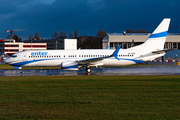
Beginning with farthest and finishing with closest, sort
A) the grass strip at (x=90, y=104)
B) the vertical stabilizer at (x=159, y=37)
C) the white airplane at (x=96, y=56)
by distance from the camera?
1. the vertical stabilizer at (x=159, y=37)
2. the white airplane at (x=96, y=56)
3. the grass strip at (x=90, y=104)

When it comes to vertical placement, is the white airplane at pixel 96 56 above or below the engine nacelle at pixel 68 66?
above

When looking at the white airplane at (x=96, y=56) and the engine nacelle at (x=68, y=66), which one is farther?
the white airplane at (x=96, y=56)

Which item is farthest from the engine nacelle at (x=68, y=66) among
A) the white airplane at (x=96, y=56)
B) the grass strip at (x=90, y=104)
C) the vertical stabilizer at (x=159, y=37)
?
the grass strip at (x=90, y=104)

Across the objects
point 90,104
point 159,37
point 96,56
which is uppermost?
point 159,37

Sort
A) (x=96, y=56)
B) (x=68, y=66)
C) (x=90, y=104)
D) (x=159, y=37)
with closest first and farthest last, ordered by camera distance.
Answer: (x=90, y=104), (x=68, y=66), (x=96, y=56), (x=159, y=37)

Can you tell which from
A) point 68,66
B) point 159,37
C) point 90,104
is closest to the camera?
point 90,104

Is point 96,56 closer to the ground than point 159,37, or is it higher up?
closer to the ground

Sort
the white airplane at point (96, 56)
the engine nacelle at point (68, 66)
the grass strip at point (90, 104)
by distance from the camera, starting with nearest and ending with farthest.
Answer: the grass strip at point (90, 104) → the engine nacelle at point (68, 66) → the white airplane at point (96, 56)

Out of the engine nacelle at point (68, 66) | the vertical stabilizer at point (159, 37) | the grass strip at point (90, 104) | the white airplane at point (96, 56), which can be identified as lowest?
the grass strip at point (90, 104)

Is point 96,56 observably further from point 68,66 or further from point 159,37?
point 159,37

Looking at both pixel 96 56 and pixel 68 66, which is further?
pixel 96 56

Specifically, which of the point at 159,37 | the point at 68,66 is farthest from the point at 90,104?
the point at 159,37

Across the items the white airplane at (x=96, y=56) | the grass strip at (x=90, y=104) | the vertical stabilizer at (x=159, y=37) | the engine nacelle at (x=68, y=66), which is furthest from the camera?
the vertical stabilizer at (x=159, y=37)

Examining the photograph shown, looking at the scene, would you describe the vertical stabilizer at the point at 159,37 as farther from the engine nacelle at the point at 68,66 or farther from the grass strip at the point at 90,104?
the grass strip at the point at 90,104
